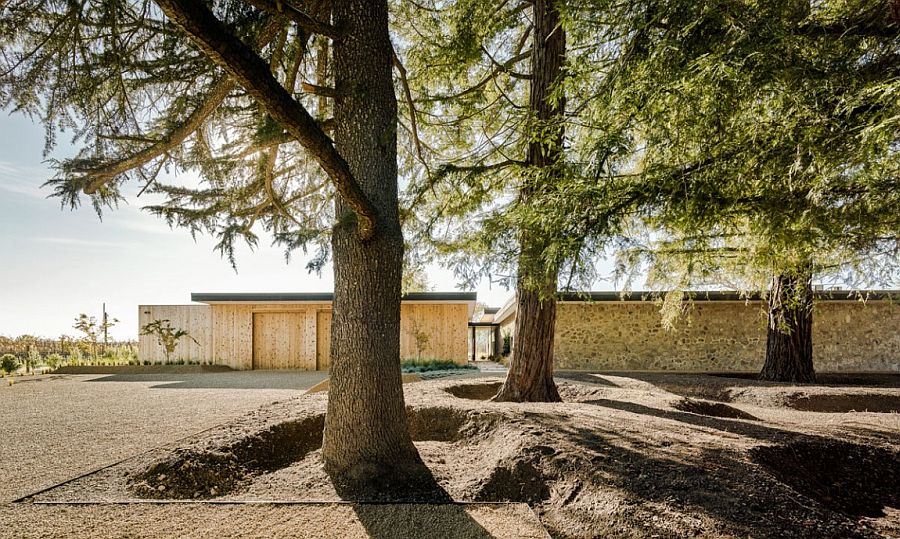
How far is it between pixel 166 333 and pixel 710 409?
15.5m

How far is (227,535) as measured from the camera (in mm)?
2404

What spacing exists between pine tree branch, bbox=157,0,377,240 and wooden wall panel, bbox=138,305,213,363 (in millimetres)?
14724

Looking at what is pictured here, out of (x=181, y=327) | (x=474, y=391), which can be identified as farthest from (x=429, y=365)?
(x=181, y=327)

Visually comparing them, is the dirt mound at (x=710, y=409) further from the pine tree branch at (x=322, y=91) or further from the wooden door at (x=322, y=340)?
the wooden door at (x=322, y=340)

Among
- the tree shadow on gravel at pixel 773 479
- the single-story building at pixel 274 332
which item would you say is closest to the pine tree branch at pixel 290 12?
the tree shadow on gravel at pixel 773 479

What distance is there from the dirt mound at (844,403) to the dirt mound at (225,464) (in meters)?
7.32

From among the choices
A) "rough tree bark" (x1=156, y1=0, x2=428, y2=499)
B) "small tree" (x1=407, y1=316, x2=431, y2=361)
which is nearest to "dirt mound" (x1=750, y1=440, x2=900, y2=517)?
"rough tree bark" (x1=156, y1=0, x2=428, y2=499)

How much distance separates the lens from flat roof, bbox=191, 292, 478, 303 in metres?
14.3

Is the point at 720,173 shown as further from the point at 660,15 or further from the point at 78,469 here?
the point at 78,469

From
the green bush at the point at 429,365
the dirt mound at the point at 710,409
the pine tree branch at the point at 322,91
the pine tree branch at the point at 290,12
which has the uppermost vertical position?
the pine tree branch at the point at 290,12

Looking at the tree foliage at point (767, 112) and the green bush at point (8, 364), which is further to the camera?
the green bush at point (8, 364)

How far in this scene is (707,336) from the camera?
13422 mm

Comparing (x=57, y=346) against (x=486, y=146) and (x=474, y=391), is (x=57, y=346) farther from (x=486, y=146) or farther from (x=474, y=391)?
(x=486, y=146)

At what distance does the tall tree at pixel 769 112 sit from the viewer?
9.57 ft
